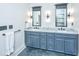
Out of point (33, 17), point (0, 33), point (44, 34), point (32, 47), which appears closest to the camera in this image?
point (0, 33)

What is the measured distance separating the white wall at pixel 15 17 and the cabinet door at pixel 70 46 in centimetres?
107

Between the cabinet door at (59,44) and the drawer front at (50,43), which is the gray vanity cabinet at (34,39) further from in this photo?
the cabinet door at (59,44)

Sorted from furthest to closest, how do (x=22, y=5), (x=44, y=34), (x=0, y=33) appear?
(x=44, y=34)
(x=22, y=5)
(x=0, y=33)

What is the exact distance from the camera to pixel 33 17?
2596 millimetres

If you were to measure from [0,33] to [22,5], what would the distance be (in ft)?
2.16

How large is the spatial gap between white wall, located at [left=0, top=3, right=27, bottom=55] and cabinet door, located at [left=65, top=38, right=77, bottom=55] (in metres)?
1.07

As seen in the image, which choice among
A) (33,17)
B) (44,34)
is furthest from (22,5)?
(44,34)

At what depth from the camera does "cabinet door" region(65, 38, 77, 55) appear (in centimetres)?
293

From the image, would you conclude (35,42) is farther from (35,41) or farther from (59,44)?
(59,44)

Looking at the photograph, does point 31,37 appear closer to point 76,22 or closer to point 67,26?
point 67,26

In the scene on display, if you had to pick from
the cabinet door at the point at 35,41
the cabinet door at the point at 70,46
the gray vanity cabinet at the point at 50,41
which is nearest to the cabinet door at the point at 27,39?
the cabinet door at the point at 35,41

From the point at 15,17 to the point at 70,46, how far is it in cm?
146

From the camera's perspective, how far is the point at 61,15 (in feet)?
8.93

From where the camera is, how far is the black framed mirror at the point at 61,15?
2.67 m
